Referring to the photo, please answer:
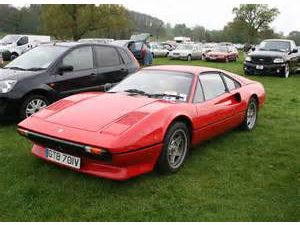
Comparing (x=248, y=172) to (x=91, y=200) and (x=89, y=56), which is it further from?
(x=89, y=56)

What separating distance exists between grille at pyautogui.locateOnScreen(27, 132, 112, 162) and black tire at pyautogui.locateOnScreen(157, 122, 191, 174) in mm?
771

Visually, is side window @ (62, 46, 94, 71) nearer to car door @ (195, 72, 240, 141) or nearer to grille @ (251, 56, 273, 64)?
car door @ (195, 72, 240, 141)

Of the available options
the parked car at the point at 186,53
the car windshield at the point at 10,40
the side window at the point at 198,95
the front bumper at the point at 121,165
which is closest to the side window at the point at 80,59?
the side window at the point at 198,95

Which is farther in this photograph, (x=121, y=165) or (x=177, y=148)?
(x=177, y=148)

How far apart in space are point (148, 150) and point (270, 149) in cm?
250

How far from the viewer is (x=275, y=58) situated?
1598 cm

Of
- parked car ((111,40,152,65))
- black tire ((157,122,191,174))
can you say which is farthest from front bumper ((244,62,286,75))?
black tire ((157,122,191,174))

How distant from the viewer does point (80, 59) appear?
7340mm

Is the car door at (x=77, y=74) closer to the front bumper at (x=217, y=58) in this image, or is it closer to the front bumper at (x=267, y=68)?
the front bumper at (x=267, y=68)

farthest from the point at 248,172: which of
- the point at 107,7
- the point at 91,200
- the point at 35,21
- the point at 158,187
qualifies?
the point at 35,21

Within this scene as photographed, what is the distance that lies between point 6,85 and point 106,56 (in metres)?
2.33

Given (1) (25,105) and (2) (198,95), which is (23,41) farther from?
(2) (198,95)

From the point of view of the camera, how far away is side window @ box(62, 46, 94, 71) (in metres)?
7.14

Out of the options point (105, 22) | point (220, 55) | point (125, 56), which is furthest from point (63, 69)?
point (105, 22)
